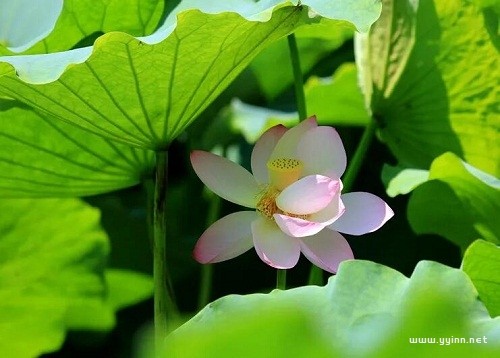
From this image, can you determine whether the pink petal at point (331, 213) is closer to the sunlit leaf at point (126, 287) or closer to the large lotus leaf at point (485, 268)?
the large lotus leaf at point (485, 268)

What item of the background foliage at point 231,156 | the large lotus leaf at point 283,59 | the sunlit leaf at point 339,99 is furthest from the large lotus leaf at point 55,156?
the large lotus leaf at point 283,59

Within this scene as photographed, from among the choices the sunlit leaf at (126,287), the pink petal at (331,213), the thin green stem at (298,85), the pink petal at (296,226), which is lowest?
the sunlit leaf at (126,287)

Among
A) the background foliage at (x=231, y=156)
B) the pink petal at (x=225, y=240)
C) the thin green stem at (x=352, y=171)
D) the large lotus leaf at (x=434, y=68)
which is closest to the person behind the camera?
the background foliage at (x=231, y=156)

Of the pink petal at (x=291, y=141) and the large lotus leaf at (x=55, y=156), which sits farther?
the large lotus leaf at (x=55, y=156)

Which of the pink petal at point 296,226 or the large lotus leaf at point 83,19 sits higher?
the large lotus leaf at point 83,19

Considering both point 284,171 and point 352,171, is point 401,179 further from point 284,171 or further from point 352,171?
point 284,171

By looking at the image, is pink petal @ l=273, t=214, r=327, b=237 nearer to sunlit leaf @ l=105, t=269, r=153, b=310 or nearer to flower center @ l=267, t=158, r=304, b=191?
flower center @ l=267, t=158, r=304, b=191

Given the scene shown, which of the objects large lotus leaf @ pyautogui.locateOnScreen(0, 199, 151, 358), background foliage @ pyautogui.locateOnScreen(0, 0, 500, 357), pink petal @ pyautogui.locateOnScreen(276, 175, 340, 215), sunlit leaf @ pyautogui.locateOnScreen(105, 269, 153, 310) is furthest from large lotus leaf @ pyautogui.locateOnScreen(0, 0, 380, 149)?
sunlit leaf @ pyautogui.locateOnScreen(105, 269, 153, 310)
